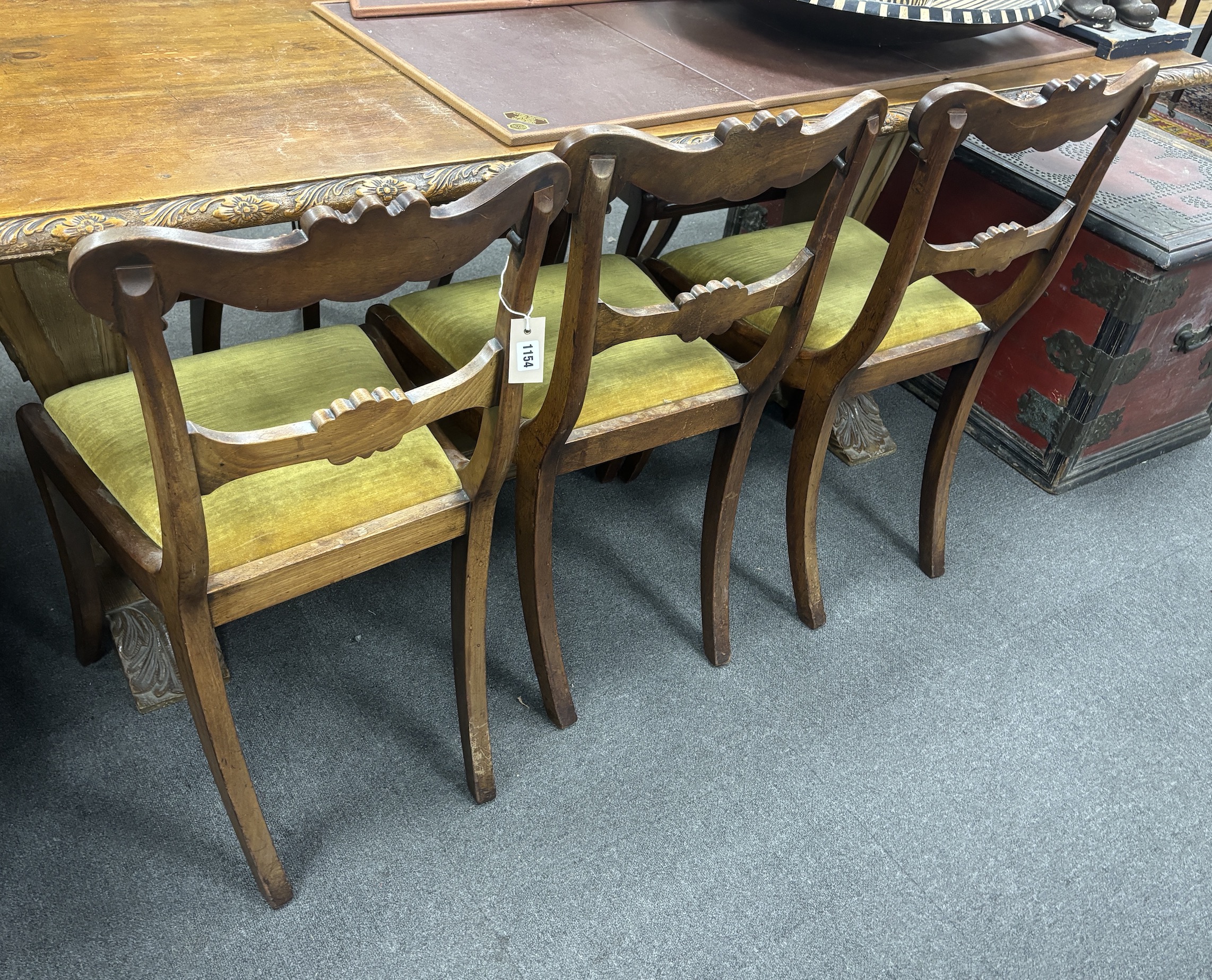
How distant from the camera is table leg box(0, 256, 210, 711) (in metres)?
1.26

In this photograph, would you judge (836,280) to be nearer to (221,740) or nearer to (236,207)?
(236,207)

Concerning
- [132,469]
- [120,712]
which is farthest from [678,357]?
[120,712]

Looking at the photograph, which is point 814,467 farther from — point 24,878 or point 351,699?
point 24,878

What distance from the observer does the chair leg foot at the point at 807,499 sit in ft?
5.20

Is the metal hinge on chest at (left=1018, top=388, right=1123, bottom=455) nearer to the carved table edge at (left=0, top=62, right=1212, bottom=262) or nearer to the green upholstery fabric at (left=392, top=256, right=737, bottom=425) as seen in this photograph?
the green upholstery fabric at (left=392, top=256, right=737, bottom=425)

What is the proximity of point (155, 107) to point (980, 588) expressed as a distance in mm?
1572

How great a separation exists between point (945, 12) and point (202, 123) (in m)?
1.14

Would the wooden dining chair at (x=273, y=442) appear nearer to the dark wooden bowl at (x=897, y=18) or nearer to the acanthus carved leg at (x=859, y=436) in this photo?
the dark wooden bowl at (x=897, y=18)

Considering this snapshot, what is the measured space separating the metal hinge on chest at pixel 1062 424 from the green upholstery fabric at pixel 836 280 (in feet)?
1.82

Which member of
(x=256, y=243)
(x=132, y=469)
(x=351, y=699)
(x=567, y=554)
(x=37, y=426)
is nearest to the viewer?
(x=256, y=243)

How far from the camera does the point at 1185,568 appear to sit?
1.96 m

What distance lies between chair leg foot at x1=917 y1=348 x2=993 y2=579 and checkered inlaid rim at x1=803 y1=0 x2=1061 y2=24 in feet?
1.74

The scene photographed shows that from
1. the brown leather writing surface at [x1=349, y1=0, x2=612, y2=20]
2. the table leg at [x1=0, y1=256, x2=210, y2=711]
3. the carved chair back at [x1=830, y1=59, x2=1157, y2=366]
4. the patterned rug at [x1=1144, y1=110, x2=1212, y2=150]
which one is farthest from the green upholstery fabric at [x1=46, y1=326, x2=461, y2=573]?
the patterned rug at [x1=1144, y1=110, x2=1212, y2=150]

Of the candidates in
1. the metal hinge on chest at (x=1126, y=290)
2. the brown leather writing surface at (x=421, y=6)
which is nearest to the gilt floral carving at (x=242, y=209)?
the brown leather writing surface at (x=421, y=6)
